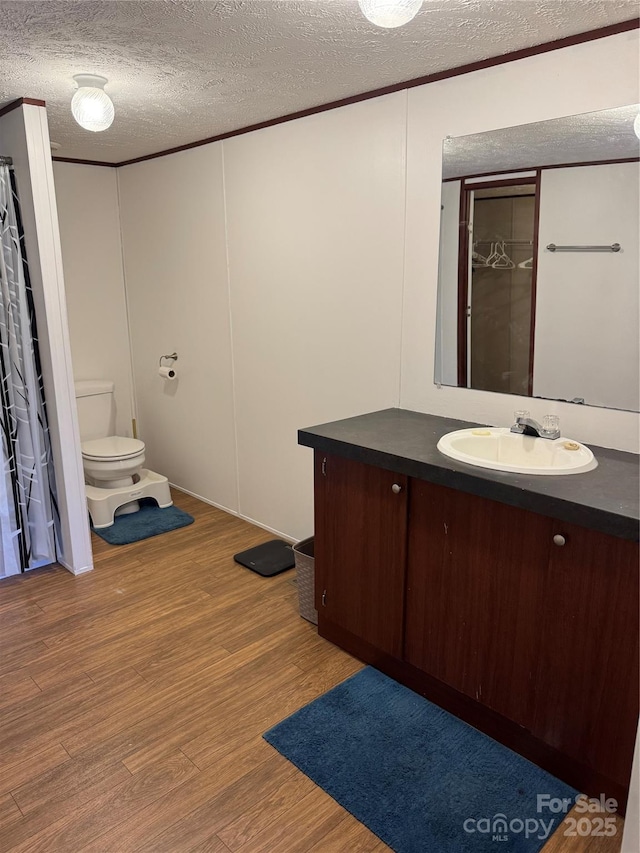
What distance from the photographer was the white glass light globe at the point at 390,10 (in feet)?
4.75

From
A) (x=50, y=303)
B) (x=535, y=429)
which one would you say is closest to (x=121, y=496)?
(x=50, y=303)

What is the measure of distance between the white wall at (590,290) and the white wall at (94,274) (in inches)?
123

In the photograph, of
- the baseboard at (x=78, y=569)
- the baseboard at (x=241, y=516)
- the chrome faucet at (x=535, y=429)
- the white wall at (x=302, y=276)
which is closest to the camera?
the chrome faucet at (x=535, y=429)

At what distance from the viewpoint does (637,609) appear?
5.12 feet

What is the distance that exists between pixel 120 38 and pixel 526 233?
1.52 m

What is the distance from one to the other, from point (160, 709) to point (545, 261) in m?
2.12

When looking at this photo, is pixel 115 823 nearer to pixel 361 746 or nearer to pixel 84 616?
pixel 361 746

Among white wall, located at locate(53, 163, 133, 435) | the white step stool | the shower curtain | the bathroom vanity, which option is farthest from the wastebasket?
white wall, located at locate(53, 163, 133, 435)

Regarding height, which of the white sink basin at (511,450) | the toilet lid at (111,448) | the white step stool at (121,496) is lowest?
the white step stool at (121,496)

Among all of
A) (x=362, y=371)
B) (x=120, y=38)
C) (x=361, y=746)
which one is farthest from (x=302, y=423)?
(x=120, y=38)

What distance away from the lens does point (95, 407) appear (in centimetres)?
416

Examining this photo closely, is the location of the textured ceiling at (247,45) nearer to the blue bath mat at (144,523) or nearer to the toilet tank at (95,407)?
the toilet tank at (95,407)

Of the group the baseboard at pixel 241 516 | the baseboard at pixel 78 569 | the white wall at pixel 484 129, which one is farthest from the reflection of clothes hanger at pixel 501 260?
the baseboard at pixel 78 569

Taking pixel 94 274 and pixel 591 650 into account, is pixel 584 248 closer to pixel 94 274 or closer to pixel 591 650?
pixel 591 650
